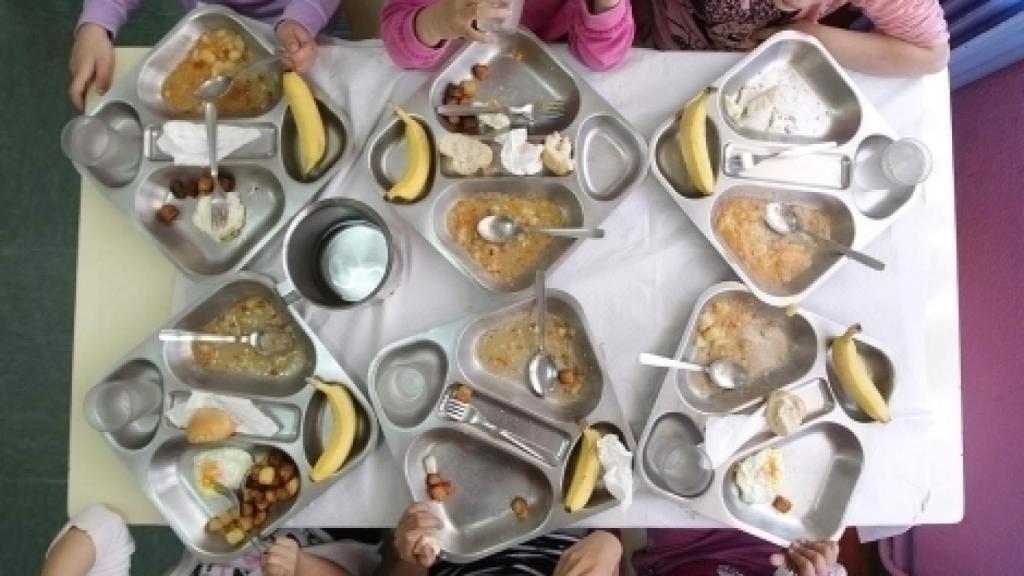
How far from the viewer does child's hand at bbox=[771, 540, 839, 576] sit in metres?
1.30

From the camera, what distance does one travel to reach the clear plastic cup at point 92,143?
1.28 meters

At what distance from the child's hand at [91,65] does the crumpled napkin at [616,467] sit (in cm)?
96

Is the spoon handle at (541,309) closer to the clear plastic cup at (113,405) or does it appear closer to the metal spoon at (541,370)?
the metal spoon at (541,370)

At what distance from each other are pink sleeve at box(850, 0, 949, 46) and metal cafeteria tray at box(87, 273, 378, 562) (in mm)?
993

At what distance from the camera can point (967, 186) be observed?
1.78 metres

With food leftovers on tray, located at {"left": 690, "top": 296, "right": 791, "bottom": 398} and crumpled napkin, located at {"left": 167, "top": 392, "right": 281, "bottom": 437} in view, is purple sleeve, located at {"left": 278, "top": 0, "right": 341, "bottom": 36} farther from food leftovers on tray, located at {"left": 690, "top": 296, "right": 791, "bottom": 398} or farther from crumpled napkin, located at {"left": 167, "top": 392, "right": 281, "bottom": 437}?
food leftovers on tray, located at {"left": 690, "top": 296, "right": 791, "bottom": 398}

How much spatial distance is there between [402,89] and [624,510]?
2.45ft

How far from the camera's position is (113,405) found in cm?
124

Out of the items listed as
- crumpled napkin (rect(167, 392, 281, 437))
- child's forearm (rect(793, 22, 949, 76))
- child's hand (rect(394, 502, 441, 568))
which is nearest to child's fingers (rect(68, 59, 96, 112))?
crumpled napkin (rect(167, 392, 281, 437))

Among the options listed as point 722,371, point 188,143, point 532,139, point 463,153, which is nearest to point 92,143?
point 188,143

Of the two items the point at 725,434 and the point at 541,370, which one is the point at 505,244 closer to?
the point at 541,370

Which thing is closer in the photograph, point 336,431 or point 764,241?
point 336,431

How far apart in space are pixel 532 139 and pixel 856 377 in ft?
2.01

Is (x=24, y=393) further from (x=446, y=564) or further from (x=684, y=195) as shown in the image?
(x=684, y=195)
